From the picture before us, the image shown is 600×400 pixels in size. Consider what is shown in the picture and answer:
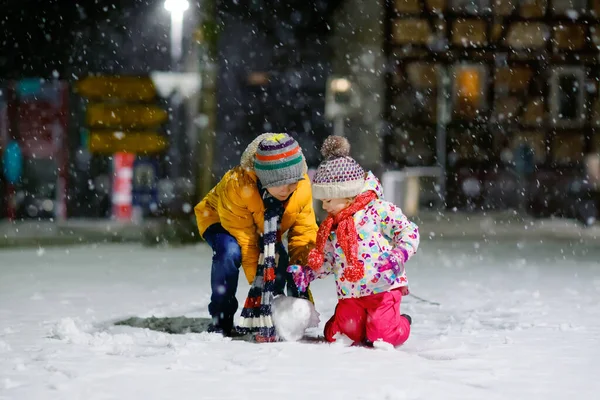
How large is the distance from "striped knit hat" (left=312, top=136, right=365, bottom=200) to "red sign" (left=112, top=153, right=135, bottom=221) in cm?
1384

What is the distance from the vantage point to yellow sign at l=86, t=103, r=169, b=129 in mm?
16123

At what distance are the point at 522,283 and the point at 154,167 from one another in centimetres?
1202

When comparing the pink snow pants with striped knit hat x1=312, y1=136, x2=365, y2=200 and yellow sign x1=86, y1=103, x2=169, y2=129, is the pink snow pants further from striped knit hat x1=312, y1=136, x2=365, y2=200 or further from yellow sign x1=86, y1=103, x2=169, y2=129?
yellow sign x1=86, y1=103, x2=169, y2=129

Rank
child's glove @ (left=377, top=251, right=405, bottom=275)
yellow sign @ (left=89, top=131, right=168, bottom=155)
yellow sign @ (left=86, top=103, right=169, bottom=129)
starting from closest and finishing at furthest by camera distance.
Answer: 1. child's glove @ (left=377, top=251, right=405, bottom=275)
2. yellow sign @ (left=89, top=131, right=168, bottom=155)
3. yellow sign @ (left=86, top=103, right=169, bottom=129)

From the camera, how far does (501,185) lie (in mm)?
22578

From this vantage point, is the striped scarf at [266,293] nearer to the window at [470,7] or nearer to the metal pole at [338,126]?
the metal pole at [338,126]

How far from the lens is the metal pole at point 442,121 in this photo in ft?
73.9

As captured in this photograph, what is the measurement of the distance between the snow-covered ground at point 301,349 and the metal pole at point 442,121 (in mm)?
13860

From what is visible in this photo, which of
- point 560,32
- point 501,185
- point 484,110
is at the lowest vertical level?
point 501,185

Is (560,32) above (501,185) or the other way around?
above

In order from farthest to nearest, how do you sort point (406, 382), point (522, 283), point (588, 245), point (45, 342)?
point (588, 245)
point (522, 283)
point (45, 342)
point (406, 382)

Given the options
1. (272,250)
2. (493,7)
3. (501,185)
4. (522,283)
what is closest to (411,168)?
(501,185)

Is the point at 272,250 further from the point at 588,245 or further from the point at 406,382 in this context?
the point at 588,245

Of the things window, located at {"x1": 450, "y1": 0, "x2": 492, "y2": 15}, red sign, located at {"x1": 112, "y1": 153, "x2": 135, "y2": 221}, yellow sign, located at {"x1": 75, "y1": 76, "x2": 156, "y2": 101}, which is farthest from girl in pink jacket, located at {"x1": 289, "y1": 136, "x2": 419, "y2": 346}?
window, located at {"x1": 450, "y1": 0, "x2": 492, "y2": 15}
